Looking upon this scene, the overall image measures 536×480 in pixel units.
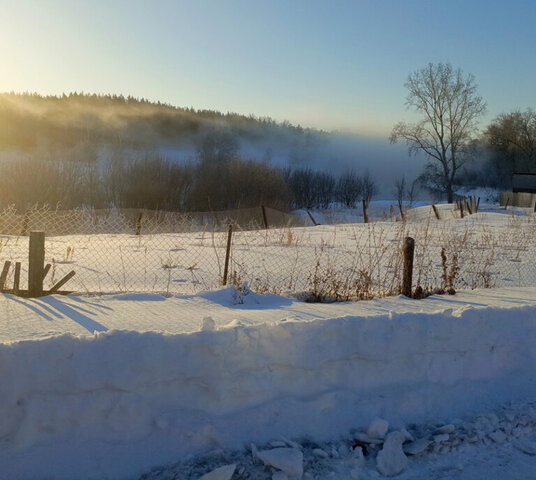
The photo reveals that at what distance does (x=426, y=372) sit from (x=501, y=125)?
6090cm

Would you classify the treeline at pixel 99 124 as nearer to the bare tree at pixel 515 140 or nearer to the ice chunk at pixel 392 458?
the bare tree at pixel 515 140

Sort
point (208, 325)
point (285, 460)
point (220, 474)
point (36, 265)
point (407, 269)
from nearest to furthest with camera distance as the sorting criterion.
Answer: point (220, 474) → point (285, 460) → point (208, 325) → point (36, 265) → point (407, 269)

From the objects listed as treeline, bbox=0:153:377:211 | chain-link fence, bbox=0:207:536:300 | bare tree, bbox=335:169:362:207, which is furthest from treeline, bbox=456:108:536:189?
chain-link fence, bbox=0:207:536:300

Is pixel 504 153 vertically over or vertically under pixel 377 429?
over

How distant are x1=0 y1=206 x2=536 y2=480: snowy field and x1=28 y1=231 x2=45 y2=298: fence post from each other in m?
0.25

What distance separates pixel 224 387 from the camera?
11.8ft

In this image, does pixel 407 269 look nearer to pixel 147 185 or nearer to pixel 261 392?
pixel 261 392

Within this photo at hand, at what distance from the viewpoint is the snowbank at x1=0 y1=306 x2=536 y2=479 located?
3.21m

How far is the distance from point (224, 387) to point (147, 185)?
33.3 m

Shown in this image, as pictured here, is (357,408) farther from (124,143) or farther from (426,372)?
(124,143)

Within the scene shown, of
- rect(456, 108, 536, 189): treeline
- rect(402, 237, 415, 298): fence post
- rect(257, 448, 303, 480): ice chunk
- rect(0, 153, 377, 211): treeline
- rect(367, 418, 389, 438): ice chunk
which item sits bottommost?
rect(257, 448, 303, 480): ice chunk

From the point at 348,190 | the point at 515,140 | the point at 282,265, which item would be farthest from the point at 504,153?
the point at 282,265

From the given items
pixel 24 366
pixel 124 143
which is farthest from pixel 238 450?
pixel 124 143

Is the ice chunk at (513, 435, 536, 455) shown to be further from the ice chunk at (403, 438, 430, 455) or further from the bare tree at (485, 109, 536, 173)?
the bare tree at (485, 109, 536, 173)
